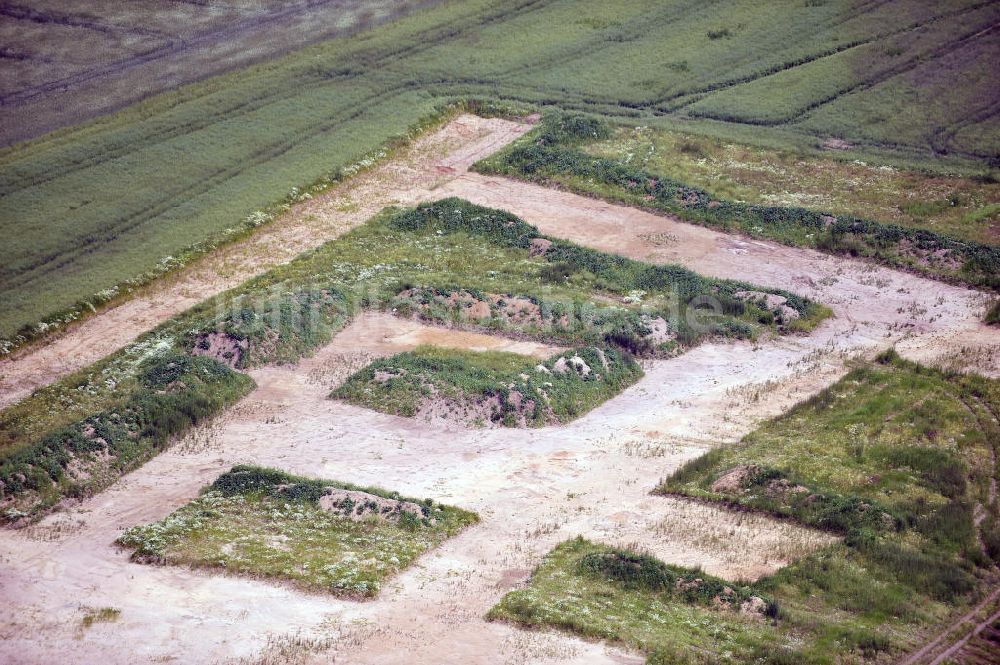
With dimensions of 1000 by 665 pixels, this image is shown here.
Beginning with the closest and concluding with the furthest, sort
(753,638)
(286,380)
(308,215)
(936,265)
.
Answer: (753,638) → (286,380) → (936,265) → (308,215)

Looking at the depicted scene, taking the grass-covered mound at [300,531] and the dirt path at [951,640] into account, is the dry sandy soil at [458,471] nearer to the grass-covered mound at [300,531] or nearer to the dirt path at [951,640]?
the grass-covered mound at [300,531]

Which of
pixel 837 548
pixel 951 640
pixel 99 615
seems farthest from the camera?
pixel 837 548

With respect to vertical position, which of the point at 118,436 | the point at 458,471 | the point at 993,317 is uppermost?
the point at 118,436

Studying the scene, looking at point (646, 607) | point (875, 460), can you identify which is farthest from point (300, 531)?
point (875, 460)

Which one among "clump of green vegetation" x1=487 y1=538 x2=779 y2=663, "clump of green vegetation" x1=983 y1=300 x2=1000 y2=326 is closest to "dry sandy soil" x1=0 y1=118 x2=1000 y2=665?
"clump of green vegetation" x1=983 y1=300 x2=1000 y2=326

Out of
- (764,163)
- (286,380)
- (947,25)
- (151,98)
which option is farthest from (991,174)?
(151,98)

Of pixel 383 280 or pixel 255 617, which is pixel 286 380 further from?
pixel 255 617

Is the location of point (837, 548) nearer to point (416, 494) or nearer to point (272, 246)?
point (416, 494)
